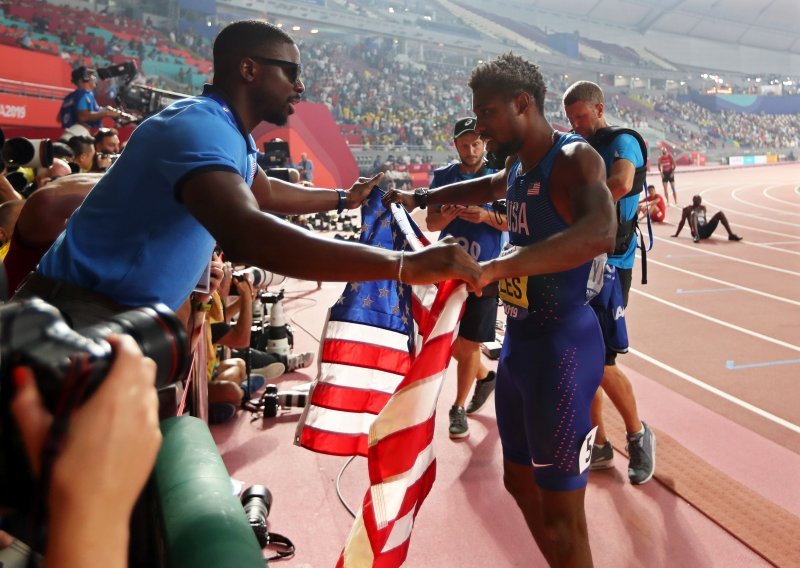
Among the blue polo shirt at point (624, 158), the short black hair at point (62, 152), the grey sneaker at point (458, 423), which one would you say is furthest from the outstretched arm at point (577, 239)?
the short black hair at point (62, 152)

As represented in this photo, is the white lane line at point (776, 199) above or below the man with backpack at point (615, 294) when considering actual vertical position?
above

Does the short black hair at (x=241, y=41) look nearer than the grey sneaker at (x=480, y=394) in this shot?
Yes

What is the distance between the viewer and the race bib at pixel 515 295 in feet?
8.43

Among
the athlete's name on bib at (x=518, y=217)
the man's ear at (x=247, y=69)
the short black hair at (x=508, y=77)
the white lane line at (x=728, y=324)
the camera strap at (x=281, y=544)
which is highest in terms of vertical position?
the short black hair at (x=508, y=77)

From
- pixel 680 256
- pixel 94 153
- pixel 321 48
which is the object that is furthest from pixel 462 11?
pixel 94 153

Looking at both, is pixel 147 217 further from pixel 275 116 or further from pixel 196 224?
pixel 275 116

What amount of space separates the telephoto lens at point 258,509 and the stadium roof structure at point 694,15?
62955 mm

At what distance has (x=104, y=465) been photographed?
762 mm

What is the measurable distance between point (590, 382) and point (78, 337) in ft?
6.95

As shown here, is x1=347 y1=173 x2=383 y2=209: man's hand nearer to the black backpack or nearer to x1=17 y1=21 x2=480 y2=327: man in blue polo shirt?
x1=17 y1=21 x2=480 y2=327: man in blue polo shirt

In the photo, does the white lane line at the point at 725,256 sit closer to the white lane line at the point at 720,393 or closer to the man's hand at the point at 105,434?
the white lane line at the point at 720,393

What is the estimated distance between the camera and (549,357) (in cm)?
248

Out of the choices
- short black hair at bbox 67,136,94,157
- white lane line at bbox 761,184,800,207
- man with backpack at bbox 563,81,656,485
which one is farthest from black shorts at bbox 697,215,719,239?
short black hair at bbox 67,136,94,157

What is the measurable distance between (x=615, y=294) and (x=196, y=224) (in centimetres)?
267
